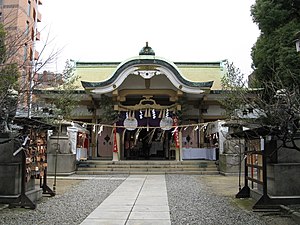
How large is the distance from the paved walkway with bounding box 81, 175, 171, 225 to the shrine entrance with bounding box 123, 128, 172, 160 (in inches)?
420

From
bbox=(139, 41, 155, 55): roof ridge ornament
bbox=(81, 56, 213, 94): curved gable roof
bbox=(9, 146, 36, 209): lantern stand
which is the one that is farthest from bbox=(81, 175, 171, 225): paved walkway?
bbox=(139, 41, 155, 55): roof ridge ornament

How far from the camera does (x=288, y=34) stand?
13969 millimetres

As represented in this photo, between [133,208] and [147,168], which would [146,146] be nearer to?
[147,168]

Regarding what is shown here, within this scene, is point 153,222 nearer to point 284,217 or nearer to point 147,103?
point 284,217

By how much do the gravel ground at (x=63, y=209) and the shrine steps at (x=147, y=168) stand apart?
532 cm

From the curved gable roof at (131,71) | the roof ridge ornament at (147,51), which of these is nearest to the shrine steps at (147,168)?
the curved gable roof at (131,71)

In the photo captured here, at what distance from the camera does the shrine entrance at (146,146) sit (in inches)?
855

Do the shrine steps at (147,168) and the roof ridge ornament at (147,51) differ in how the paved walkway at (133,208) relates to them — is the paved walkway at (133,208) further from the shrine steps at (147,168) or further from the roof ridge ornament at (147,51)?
the roof ridge ornament at (147,51)

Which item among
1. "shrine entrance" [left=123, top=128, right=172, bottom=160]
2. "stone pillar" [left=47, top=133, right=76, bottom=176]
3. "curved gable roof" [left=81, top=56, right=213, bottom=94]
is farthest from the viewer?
"shrine entrance" [left=123, top=128, right=172, bottom=160]

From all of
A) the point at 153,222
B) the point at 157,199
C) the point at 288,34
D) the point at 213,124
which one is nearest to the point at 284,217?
the point at 153,222

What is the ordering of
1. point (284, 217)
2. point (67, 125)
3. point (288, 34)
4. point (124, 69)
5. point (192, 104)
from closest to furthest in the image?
point (284, 217) < point (288, 34) < point (67, 125) < point (124, 69) < point (192, 104)

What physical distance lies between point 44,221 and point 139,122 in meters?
13.4

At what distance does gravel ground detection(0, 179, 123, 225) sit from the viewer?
21.5 feet

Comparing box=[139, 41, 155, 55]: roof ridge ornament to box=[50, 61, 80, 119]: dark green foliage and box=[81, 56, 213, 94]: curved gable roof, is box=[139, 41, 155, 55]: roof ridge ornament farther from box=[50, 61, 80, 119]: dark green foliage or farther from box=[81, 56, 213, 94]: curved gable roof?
box=[50, 61, 80, 119]: dark green foliage
